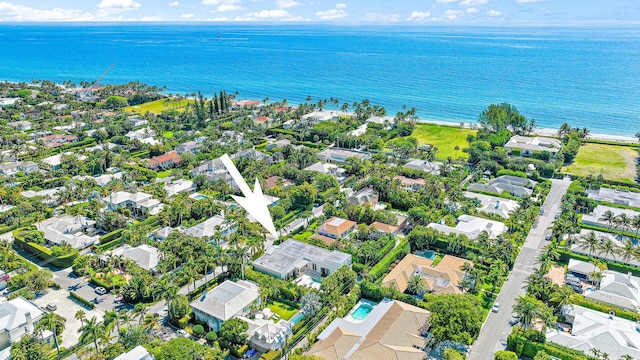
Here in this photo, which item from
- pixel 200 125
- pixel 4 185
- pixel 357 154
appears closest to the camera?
pixel 4 185

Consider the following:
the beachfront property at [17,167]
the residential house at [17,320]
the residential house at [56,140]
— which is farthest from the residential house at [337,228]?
the residential house at [56,140]

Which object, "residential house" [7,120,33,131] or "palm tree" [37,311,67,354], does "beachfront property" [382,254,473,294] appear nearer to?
"palm tree" [37,311,67,354]

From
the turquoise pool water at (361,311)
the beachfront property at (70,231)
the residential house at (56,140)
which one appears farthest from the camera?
the residential house at (56,140)

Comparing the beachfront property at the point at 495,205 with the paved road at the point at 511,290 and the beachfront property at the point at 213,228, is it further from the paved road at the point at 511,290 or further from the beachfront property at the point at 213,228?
Result: the beachfront property at the point at 213,228

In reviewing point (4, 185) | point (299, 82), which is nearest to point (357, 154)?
point (4, 185)

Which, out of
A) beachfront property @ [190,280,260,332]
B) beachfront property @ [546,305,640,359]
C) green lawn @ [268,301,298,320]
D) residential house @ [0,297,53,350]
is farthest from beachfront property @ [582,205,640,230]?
residential house @ [0,297,53,350]

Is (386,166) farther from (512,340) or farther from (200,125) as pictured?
(200,125)
